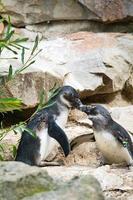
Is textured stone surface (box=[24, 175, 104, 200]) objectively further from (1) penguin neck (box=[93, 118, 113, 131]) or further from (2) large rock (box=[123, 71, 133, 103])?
(2) large rock (box=[123, 71, 133, 103])

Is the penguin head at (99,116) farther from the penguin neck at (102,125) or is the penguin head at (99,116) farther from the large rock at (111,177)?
the large rock at (111,177)

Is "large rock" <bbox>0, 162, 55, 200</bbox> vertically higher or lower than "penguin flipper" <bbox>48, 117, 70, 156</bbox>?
higher

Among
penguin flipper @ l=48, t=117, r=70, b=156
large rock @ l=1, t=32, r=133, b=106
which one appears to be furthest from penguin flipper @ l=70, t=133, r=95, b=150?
large rock @ l=1, t=32, r=133, b=106

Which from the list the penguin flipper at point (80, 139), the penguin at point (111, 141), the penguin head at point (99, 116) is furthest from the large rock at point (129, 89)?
the penguin at point (111, 141)

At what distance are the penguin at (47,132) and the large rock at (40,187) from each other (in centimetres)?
258

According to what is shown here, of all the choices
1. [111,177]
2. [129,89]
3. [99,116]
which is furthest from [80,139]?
[129,89]

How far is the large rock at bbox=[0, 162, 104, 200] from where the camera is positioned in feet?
6.97

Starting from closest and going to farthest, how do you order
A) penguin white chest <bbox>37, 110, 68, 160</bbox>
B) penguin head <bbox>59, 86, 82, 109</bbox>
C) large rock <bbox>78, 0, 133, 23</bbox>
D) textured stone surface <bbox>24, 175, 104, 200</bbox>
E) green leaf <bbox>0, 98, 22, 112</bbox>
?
textured stone surface <bbox>24, 175, 104, 200</bbox> < green leaf <bbox>0, 98, 22, 112</bbox> < penguin white chest <bbox>37, 110, 68, 160</bbox> < penguin head <bbox>59, 86, 82, 109</bbox> < large rock <bbox>78, 0, 133, 23</bbox>

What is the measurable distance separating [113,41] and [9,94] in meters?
1.56

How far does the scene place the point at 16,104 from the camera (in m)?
3.34

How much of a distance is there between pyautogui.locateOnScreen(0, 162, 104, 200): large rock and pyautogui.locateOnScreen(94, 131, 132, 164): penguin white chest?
8.69 ft

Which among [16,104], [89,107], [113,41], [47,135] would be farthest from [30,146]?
[113,41]

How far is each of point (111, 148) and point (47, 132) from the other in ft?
1.83

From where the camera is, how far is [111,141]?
488 cm
